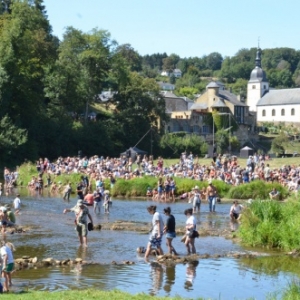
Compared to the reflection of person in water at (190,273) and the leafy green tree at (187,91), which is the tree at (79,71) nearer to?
the reflection of person in water at (190,273)

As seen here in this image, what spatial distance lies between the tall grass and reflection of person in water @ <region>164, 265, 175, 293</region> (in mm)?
5227

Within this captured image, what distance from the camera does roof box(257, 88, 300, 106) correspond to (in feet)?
476

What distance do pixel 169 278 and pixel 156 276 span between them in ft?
1.36

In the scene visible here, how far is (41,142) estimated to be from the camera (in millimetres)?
74250

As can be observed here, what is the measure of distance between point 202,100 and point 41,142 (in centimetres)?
4790

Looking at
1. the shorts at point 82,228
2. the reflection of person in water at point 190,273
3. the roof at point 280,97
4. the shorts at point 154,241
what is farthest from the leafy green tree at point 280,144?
the reflection of person in water at point 190,273

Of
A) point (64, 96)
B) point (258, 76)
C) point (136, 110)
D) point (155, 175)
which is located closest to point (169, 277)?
point (155, 175)

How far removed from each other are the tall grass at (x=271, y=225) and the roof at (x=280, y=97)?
398ft

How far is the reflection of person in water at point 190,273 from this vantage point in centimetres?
1823

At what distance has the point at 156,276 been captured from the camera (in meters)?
19.1

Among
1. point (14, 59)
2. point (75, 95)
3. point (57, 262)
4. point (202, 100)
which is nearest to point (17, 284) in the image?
point (57, 262)

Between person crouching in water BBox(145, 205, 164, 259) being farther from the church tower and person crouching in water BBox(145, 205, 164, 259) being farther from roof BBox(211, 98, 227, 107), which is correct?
the church tower

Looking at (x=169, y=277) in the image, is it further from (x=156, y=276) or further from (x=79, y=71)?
(x=79, y=71)

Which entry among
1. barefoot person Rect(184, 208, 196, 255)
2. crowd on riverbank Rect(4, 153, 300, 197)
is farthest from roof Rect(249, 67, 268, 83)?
barefoot person Rect(184, 208, 196, 255)
